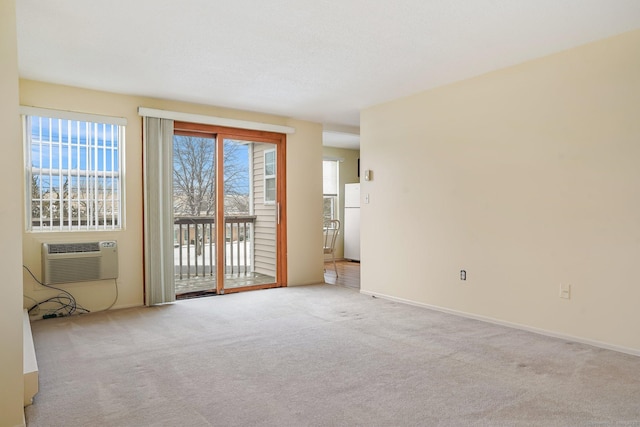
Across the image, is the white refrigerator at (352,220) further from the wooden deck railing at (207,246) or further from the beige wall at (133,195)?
the wooden deck railing at (207,246)

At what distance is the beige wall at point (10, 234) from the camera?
1.96 m

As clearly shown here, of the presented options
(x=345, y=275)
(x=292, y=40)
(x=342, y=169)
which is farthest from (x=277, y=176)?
(x=342, y=169)

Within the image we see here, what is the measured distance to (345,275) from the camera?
6863 millimetres

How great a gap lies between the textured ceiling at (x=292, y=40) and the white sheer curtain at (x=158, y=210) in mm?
484

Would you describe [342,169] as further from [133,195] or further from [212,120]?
[133,195]

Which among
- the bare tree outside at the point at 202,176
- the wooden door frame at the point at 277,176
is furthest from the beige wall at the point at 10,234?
the bare tree outside at the point at 202,176

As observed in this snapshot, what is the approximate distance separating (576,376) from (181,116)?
4.48m

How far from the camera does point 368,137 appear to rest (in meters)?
5.38

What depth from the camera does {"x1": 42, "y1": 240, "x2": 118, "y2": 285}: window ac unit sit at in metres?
4.16

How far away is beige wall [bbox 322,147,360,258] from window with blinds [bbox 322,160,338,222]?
0.28 ft

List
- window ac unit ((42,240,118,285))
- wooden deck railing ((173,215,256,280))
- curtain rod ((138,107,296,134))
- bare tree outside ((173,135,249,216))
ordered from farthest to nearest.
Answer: wooden deck railing ((173,215,256,280)) → bare tree outside ((173,135,249,216)) → curtain rod ((138,107,296,134)) → window ac unit ((42,240,118,285))

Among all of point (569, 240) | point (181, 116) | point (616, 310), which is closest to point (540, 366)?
point (616, 310)

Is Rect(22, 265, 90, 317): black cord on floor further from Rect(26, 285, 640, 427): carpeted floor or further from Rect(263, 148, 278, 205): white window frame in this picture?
Rect(263, 148, 278, 205): white window frame

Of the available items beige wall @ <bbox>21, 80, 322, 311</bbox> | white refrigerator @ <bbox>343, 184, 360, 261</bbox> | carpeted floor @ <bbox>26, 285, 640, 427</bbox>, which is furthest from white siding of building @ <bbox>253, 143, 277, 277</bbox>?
white refrigerator @ <bbox>343, 184, 360, 261</bbox>
